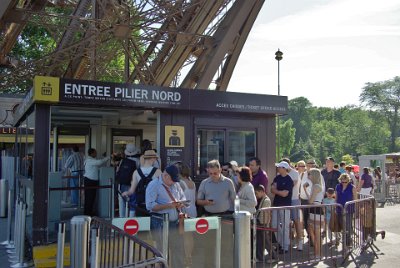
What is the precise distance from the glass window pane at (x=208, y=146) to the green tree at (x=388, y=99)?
79.2 metres

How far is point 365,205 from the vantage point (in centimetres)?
876

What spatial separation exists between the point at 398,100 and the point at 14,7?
7475 centimetres

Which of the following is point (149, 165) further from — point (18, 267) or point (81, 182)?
point (81, 182)

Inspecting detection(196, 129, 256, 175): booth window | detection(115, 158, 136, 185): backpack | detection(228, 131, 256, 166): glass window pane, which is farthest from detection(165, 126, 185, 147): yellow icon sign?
detection(228, 131, 256, 166): glass window pane

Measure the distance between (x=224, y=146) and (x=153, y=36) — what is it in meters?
14.0

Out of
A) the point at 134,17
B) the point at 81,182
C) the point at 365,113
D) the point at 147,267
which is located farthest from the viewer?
the point at 365,113

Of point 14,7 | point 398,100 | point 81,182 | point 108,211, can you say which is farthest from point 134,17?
point 398,100

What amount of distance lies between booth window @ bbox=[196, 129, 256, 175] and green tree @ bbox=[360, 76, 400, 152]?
7862cm

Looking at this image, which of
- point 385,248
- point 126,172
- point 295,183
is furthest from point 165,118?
point 385,248

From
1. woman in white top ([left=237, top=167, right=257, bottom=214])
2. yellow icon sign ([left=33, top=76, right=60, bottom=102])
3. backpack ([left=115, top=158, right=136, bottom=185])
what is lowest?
woman in white top ([left=237, top=167, right=257, bottom=214])

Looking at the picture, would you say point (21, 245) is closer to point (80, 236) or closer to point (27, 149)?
point (27, 149)

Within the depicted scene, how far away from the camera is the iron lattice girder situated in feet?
63.3

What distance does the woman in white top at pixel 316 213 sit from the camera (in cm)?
768

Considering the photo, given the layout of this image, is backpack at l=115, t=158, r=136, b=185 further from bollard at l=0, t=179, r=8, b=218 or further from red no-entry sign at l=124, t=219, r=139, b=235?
bollard at l=0, t=179, r=8, b=218
